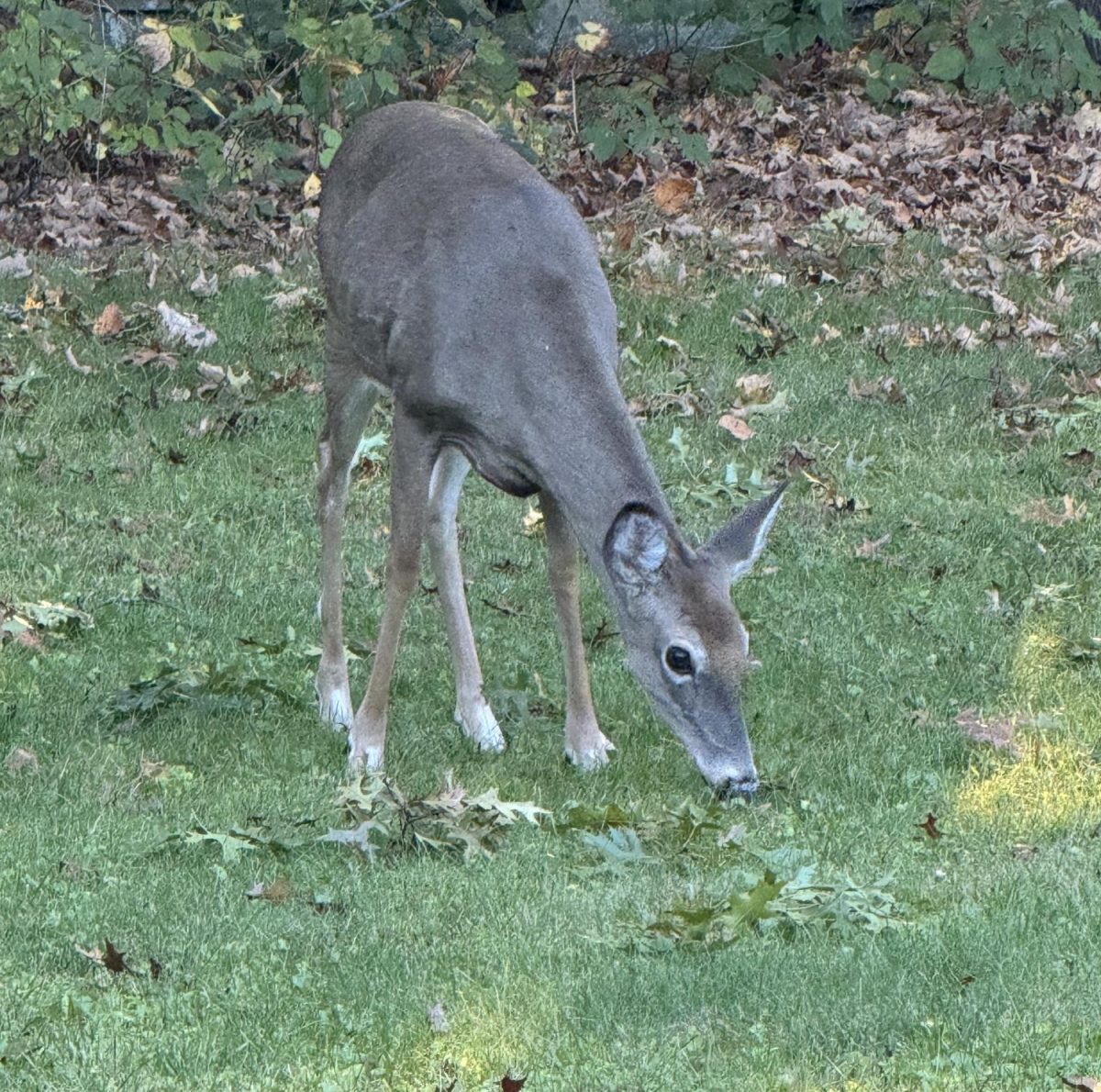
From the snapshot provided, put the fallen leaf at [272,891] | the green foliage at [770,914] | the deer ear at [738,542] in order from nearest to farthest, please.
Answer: the green foliage at [770,914] < the fallen leaf at [272,891] < the deer ear at [738,542]

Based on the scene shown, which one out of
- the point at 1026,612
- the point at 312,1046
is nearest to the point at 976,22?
the point at 1026,612

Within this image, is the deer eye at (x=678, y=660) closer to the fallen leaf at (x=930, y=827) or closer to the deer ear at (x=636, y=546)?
the deer ear at (x=636, y=546)

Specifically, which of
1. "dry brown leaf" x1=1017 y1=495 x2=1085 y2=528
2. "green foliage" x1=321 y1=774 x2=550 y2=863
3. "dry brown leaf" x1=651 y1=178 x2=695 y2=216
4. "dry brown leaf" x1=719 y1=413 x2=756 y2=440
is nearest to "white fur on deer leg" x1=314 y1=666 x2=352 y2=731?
"green foliage" x1=321 y1=774 x2=550 y2=863

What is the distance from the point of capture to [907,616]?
24.1 ft

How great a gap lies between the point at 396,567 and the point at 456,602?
382 mm

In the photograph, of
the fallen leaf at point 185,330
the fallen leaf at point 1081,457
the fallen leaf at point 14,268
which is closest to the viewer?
the fallen leaf at point 1081,457

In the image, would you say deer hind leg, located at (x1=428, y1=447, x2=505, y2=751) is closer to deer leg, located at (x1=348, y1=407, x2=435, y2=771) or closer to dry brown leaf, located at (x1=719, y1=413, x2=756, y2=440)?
deer leg, located at (x1=348, y1=407, x2=435, y2=771)

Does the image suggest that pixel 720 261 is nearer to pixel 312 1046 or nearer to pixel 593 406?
pixel 593 406

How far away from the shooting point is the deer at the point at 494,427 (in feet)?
18.2

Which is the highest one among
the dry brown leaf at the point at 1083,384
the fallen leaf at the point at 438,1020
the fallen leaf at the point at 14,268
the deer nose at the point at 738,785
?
the fallen leaf at the point at 438,1020

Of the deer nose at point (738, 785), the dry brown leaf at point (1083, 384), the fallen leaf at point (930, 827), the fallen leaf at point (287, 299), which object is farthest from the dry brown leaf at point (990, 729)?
the fallen leaf at point (287, 299)

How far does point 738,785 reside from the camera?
5.54 meters

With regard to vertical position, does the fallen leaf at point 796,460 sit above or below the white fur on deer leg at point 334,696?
below

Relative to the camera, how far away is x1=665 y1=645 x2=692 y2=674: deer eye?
554 centimetres
